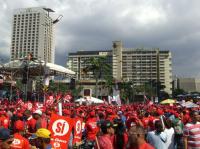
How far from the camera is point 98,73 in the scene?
79.8 metres

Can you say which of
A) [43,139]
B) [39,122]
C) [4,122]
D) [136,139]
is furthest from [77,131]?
[136,139]

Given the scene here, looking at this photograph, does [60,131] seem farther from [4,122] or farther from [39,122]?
[4,122]

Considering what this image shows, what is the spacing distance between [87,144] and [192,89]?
192m

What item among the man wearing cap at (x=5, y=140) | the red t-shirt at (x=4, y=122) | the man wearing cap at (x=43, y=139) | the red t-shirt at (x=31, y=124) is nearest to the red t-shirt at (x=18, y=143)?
the man wearing cap at (x=43, y=139)

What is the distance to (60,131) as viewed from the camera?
8.51m

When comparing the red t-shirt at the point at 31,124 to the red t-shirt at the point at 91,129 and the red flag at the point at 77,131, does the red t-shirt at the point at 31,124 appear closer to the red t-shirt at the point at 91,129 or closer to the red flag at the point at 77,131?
the red flag at the point at 77,131

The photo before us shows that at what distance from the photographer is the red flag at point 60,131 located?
27.7 feet

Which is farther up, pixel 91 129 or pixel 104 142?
pixel 104 142

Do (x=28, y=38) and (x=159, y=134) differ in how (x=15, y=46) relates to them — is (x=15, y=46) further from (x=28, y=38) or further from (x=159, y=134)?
(x=159, y=134)

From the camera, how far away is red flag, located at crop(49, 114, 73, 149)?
8430 millimetres

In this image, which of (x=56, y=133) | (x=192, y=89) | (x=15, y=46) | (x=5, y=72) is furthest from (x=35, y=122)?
(x=192, y=89)

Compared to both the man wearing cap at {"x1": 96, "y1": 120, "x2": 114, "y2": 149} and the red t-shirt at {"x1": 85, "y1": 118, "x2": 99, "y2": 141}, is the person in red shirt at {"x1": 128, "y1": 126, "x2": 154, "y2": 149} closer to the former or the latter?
the man wearing cap at {"x1": 96, "y1": 120, "x2": 114, "y2": 149}

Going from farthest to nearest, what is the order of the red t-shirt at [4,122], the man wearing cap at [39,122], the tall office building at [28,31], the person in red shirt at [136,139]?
the tall office building at [28,31]
the red t-shirt at [4,122]
the man wearing cap at [39,122]
the person in red shirt at [136,139]

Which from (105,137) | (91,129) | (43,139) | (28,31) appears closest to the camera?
(43,139)
